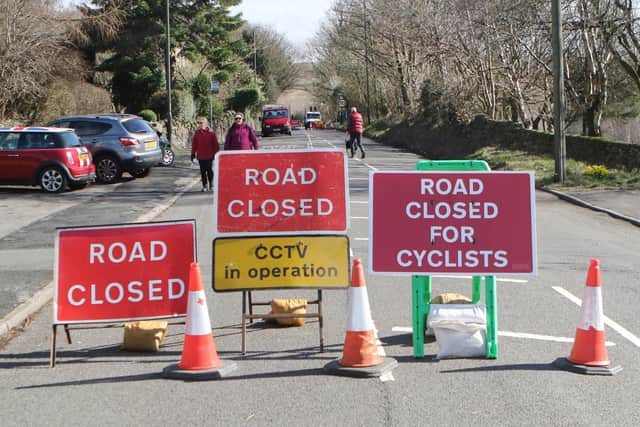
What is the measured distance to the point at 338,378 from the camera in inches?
257

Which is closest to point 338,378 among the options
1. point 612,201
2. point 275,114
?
point 612,201

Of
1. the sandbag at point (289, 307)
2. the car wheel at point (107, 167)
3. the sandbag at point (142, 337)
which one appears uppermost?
the car wheel at point (107, 167)

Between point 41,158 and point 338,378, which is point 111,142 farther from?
point 338,378

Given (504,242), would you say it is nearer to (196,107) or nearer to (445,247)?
(445,247)

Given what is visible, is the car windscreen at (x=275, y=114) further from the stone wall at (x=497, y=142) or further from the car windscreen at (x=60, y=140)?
the car windscreen at (x=60, y=140)

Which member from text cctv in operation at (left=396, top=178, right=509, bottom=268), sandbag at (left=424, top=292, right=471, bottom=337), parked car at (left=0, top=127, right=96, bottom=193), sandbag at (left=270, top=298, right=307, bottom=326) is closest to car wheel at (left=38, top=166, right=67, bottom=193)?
parked car at (left=0, top=127, right=96, bottom=193)

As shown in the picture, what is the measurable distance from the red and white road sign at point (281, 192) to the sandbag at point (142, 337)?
998mm

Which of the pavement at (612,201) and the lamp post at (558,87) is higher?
the lamp post at (558,87)

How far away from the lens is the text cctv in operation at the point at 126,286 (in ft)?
24.2

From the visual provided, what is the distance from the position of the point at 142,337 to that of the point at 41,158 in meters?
15.0

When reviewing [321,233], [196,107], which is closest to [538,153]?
[321,233]

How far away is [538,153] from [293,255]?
23922 millimetres

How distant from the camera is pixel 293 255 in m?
7.54

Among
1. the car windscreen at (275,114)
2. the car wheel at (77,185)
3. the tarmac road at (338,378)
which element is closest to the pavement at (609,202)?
the tarmac road at (338,378)
